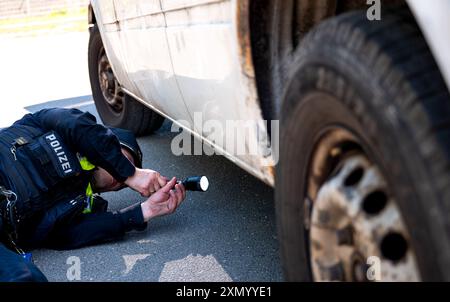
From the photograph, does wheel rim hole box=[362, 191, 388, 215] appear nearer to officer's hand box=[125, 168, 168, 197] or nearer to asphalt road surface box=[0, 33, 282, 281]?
asphalt road surface box=[0, 33, 282, 281]

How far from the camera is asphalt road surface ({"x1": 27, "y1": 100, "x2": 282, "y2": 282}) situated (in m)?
2.89

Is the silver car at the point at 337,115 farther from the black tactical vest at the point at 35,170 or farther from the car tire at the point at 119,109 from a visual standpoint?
the car tire at the point at 119,109

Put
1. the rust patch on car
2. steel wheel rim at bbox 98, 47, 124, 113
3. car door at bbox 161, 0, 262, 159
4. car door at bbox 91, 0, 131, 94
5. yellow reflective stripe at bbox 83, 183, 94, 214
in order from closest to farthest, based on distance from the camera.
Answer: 1. the rust patch on car
2. car door at bbox 161, 0, 262, 159
3. yellow reflective stripe at bbox 83, 183, 94, 214
4. car door at bbox 91, 0, 131, 94
5. steel wheel rim at bbox 98, 47, 124, 113

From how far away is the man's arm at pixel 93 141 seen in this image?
3.21m

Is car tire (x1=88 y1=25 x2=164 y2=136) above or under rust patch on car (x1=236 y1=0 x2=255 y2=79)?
under

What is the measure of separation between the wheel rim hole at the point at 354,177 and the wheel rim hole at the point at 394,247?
0.60ft

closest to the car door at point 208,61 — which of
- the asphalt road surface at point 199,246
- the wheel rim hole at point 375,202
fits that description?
the asphalt road surface at point 199,246

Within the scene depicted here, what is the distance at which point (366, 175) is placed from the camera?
162cm

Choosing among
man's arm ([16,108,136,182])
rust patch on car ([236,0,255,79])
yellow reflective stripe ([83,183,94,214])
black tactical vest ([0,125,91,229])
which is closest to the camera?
rust patch on car ([236,0,255,79])

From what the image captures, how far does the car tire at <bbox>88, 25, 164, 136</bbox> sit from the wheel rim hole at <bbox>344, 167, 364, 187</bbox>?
3.32 metres

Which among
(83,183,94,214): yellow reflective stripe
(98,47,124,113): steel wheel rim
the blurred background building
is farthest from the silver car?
the blurred background building

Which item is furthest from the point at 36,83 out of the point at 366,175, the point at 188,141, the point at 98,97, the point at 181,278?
the point at 366,175
